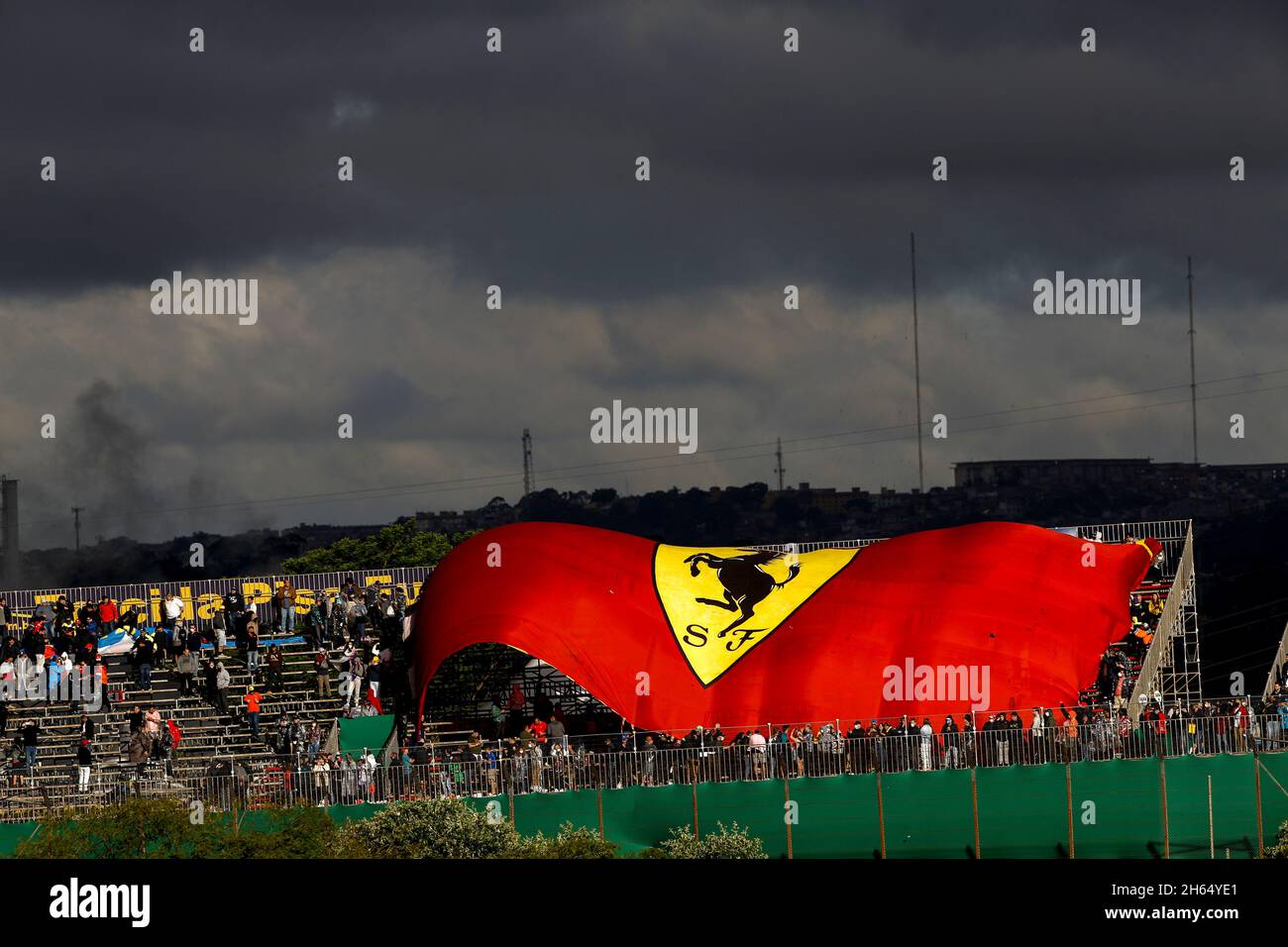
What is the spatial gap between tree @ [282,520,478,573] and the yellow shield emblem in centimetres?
6394

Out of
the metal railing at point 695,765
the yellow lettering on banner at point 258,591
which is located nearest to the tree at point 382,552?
the yellow lettering on banner at point 258,591

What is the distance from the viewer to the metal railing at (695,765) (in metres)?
32.4

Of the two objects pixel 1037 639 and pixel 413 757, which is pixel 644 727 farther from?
pixel 1037 639

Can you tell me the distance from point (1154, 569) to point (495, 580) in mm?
19366

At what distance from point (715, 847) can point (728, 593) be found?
52.8ft

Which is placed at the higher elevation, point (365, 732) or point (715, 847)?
point (365, 732)

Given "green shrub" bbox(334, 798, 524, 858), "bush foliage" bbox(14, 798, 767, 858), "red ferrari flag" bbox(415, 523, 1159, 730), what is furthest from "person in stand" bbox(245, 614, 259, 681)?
"green shrub" bbox(334, 798, 524, 858)

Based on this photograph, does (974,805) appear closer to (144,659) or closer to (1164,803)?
(1164,803)

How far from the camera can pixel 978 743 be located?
110 ft

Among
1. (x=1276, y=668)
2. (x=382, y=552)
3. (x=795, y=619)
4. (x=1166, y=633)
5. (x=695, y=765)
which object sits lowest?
(x=695, y=765)

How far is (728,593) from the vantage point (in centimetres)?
4428

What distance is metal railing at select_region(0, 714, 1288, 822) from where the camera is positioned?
106 ft

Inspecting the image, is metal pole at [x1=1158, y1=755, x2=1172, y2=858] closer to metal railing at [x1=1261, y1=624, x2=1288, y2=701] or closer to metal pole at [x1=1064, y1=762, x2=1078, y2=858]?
metal pole at [x1=1064, y1=762, x2=1078, y2=858]

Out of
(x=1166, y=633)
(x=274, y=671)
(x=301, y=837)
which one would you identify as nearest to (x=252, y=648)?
(x=274, y=671)
